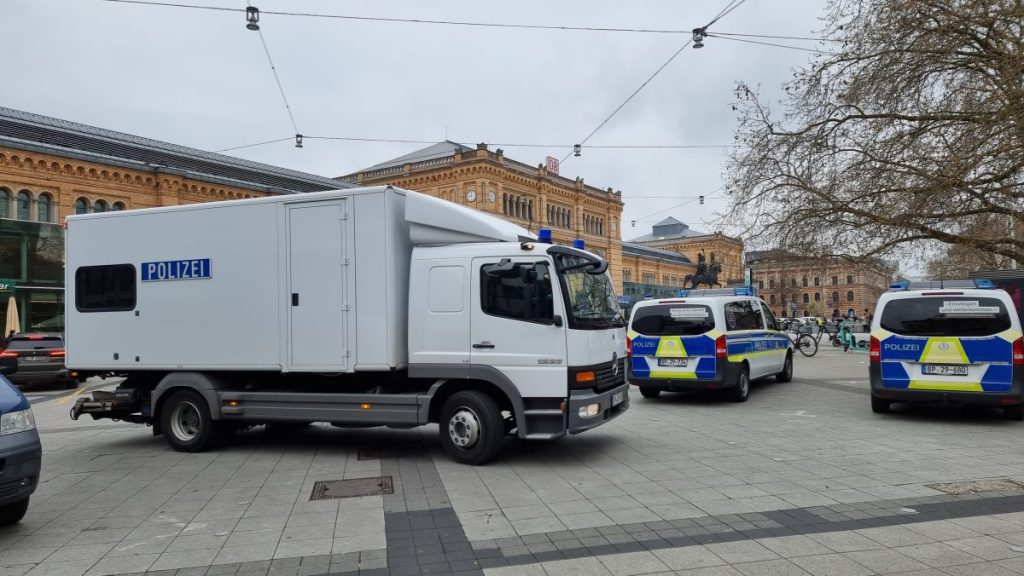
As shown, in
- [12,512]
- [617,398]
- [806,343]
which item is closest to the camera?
[12,512]

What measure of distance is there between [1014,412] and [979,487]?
5.03 metres

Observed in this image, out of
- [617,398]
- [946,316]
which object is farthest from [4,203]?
[946,316]

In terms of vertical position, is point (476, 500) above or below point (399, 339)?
below

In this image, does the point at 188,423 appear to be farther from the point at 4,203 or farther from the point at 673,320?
the point at 4,203

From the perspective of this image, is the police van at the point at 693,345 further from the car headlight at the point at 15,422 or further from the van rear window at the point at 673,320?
the car headlight at the point at 15,422

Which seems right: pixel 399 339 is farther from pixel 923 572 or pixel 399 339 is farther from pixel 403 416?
pixel 923 572

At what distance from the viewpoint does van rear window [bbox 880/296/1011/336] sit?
374 inches

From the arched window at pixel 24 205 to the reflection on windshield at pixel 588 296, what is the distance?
32883mm

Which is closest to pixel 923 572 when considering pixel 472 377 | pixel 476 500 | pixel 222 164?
pixel 476 500

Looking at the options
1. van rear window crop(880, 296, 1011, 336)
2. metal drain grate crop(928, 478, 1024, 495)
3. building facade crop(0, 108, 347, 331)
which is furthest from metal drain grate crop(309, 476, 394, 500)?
building facade crop(0, 108, 347, 331)

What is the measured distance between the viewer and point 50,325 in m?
28.8

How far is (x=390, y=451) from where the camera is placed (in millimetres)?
8531

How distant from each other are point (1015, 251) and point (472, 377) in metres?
15.9

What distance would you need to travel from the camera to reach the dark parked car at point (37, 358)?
18.3m
